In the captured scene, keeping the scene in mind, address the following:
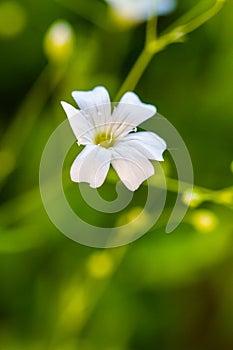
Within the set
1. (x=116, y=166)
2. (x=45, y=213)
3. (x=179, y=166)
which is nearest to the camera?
(x=116, y=166)

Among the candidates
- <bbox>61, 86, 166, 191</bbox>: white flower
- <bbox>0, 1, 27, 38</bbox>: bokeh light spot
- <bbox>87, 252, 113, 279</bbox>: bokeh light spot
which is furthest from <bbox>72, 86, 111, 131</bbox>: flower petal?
<bbox>0, 1, 27, 38</bbox>: bokeh light spot

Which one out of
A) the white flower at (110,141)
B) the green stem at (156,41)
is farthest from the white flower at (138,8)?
the white flower at (110,141)

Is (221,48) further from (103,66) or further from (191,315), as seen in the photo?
(191,315)

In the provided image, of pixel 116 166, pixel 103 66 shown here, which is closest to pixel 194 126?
pixel 103 66

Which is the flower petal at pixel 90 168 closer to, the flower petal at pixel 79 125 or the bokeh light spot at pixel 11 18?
the flower petal at pixel 79 125

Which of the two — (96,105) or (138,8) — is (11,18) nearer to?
(138,8)

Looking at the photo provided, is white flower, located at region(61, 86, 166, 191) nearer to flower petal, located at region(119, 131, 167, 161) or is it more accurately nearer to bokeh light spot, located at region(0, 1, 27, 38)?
flower petal, located at region(119, 131, 167, 161)
